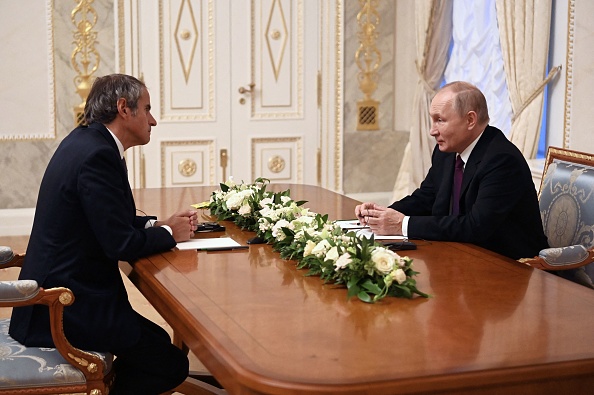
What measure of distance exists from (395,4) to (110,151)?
5388 mm

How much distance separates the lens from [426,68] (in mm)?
7883

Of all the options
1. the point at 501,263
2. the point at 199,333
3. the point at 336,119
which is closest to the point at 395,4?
the point at 336,119

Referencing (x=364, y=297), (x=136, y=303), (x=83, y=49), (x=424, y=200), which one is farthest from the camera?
(x=83, y=49)

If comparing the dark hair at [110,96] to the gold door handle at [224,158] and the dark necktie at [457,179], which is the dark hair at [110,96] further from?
the gold door handle at [224,158]

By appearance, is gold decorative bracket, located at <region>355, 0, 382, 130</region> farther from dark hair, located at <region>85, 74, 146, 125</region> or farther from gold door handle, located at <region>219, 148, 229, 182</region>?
dark hair, located at <region>85, 74, 146, 125</region>

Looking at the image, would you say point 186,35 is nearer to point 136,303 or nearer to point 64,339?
point 136,303

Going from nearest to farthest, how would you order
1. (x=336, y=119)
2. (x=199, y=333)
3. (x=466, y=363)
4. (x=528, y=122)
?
(x=466, y=363)
(x=199, y=333)
(x=528, y=122)
(x=336, y=119)

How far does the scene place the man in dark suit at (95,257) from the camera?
3133 millimetres

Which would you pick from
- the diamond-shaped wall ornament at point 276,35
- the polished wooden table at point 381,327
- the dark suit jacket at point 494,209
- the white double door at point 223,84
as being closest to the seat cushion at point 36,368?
the polished wooden table at point 381,327

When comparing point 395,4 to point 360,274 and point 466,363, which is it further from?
point 466,363

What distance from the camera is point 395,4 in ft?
26.8

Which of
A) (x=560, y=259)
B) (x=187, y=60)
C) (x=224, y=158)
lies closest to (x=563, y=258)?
(x=560, y=259)

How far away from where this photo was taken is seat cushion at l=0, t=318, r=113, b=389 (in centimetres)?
295

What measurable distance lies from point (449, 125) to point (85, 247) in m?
1.56
